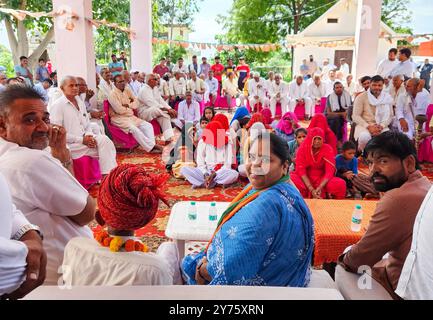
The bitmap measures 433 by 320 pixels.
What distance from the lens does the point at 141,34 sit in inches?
389

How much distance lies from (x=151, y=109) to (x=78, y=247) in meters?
6.27

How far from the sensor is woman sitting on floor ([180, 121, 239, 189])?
496cm

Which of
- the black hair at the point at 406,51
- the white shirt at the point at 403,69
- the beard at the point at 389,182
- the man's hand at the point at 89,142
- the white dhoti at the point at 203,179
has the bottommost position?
the white dhoti at the point at 203,179

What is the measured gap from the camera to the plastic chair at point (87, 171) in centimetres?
485

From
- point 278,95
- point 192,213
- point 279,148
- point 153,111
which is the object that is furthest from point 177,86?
point 279,148

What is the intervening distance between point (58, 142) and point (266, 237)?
4.71 ft

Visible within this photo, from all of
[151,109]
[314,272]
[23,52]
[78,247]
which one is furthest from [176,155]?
[23,52]

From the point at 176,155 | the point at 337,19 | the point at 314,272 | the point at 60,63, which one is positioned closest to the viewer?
the point at 314,272

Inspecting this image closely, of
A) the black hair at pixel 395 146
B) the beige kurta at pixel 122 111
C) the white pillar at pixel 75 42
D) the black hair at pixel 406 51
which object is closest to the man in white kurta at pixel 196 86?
the beige kurta at pixel 122 111

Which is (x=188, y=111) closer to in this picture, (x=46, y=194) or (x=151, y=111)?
(x=151, y=111)

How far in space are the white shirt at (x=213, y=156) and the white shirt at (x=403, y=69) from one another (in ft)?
18.6

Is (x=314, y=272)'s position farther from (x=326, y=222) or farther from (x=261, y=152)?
(x=261, y=152)

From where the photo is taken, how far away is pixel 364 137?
19.2 ft

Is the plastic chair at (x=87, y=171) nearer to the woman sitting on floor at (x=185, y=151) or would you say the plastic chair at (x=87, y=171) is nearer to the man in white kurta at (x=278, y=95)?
the woman sitting on floor at (x=185, y=151)
